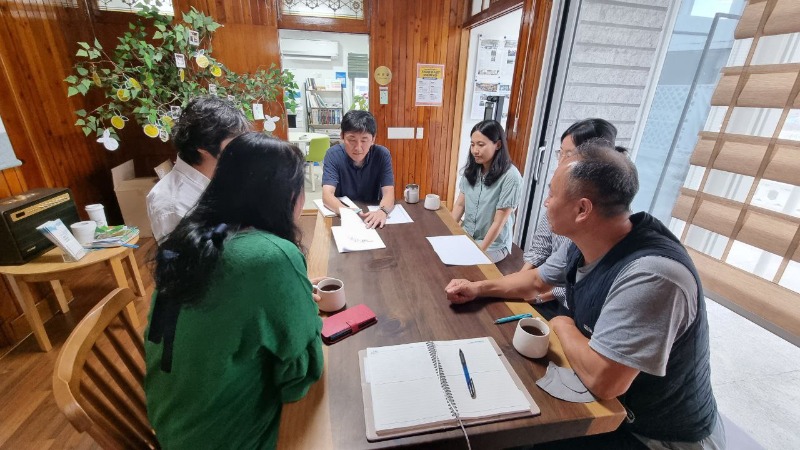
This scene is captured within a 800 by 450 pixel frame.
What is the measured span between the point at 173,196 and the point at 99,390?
779 mm

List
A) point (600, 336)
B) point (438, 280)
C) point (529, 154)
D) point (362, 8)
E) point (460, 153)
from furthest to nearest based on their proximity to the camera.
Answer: point (460, 153) < point (362, 8) < point (529, 154) < point (438, 280) < point (600, 336)

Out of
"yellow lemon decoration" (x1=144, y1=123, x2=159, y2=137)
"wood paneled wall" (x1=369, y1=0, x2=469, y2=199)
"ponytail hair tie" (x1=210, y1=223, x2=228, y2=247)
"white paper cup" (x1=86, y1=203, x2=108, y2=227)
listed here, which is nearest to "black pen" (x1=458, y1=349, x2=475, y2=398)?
"ponytail hair tie" (x1=210, y1=223, x2=228, y2=247)

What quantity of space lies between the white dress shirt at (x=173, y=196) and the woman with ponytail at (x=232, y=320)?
29.2 inches

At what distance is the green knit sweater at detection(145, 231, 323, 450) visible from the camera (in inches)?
26.1

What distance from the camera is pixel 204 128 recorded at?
1.38 meters

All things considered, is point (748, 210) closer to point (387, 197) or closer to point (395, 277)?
point (395, 277)

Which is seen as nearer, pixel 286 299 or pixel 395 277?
pixel 286 299

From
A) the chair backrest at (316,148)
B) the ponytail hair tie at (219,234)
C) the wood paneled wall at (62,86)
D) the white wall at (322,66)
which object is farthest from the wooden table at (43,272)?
the white wall at (322,66)

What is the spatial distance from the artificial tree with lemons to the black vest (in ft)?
10.2

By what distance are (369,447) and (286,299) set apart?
334mm

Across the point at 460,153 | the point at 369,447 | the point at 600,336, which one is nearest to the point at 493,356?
the point at 600,336

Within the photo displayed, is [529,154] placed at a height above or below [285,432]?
above

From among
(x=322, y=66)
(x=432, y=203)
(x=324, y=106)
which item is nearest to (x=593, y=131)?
(x=432, y=203)

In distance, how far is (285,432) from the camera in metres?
0.68
